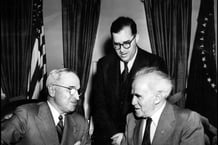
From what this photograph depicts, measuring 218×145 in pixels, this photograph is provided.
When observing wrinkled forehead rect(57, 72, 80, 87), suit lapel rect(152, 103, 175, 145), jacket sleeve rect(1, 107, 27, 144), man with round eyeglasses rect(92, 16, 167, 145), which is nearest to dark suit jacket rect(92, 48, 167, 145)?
man with round eyeglasses rect(92, 16, 167, 145)

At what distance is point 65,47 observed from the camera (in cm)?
535

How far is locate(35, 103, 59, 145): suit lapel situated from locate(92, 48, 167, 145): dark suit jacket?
2.18 feet

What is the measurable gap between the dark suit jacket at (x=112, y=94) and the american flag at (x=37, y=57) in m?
1.71

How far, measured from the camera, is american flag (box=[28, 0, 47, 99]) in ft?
15.5

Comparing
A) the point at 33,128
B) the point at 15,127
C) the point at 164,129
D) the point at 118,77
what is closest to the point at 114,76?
the point at 118,77

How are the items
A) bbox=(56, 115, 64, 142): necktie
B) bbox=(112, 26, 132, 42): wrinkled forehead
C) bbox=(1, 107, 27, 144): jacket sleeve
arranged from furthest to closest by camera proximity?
1. bbox=(112, 26, 132, 42): wrinkled forehead
2. bbox=(56, 115, 64, 142): necktie
3. bbox=(1, 107, 27, 144): jacket sleeve

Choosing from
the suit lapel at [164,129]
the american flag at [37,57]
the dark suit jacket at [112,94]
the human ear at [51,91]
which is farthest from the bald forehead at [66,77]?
the american flag at [37,57]

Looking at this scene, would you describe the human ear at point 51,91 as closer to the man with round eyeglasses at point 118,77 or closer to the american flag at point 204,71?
the man with round eyeglasses at point 118,77

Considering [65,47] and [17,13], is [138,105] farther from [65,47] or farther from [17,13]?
[65,47]

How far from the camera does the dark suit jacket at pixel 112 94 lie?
10.5ft

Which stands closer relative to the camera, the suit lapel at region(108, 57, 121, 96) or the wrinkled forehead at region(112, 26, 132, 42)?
the wrinkled forehead at region(112, 26, 132, 42)

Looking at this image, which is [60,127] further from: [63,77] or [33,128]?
[63,77]

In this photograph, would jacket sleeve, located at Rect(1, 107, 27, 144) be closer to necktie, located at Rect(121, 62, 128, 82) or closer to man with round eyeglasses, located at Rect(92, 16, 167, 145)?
man with round eyeglasses, located at Rect(92, 16, 167, 145)

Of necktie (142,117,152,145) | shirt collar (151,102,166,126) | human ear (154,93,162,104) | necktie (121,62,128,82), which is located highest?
necktie (121,62,128,82)
